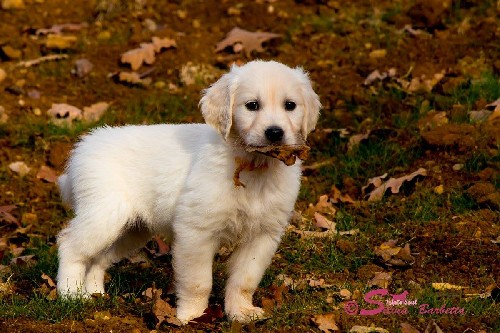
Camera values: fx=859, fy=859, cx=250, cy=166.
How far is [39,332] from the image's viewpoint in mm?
4262

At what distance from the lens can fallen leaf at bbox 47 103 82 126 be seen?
305 inches

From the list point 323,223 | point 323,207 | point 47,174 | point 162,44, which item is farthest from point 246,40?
point 323,223

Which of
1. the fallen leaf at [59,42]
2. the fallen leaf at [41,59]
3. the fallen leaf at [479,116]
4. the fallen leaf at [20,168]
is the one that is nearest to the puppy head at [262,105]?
the fallen leaf at [479,116]

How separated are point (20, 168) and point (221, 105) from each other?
9.94 feet

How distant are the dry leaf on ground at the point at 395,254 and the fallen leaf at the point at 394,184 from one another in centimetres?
83

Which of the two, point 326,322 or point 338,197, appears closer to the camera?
point 326,322

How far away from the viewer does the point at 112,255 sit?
5496mm

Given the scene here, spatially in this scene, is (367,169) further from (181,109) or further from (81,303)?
(81,303)

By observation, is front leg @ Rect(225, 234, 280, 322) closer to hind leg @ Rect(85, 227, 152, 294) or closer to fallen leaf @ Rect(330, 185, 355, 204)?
hind leg @ Rect(85, 227, 152, 294)

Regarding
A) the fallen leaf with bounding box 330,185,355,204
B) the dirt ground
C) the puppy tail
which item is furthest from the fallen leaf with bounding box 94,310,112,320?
the fallen leaf with bounding box 330,185,355,204

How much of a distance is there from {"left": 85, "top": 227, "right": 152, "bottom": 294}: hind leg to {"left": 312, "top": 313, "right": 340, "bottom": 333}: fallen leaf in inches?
60.1

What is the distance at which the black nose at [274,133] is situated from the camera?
438 centimetres

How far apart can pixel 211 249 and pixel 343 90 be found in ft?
11.7

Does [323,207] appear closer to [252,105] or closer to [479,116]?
[479,116]
